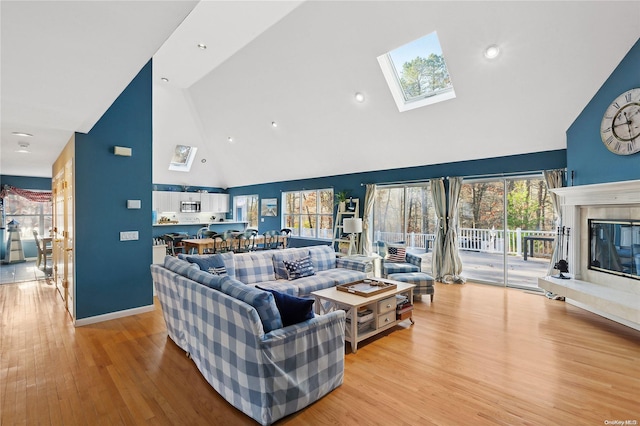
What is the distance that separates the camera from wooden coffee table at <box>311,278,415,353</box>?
317 cm

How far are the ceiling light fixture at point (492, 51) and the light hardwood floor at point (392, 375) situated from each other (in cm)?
357

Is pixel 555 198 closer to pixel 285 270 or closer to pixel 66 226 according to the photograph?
pixel 285 270

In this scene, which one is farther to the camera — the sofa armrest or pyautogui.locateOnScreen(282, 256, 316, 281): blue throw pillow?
the sofa armrest

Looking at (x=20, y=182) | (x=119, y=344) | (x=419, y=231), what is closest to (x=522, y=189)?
(x=419, y=231)

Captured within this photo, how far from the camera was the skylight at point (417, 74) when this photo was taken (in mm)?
4852

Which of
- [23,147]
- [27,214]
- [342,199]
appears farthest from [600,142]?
[27,214]

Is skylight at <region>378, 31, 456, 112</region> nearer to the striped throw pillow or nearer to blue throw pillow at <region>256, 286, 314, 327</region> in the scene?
the striped throw pillow

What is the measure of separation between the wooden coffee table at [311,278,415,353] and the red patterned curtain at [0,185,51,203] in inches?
347

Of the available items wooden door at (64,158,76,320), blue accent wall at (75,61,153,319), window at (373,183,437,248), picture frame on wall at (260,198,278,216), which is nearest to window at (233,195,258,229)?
picture frame on wall at (260,198,278,216)

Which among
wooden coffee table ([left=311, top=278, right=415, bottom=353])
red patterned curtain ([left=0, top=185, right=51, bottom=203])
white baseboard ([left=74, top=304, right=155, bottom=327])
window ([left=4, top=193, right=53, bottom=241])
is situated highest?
red patterned curtain ([left=0, top=185, right=51, bottom=203])

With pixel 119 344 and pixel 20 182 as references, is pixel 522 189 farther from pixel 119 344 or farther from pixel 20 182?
pixel 20 182

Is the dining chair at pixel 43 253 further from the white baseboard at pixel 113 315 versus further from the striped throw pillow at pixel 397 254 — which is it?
the striped throw pillow at pixel 397 254

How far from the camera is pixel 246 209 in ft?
37.9

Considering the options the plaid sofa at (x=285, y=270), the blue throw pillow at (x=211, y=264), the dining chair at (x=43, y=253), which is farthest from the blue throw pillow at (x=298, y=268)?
Result: the dining chair at (x=43, y=253)
